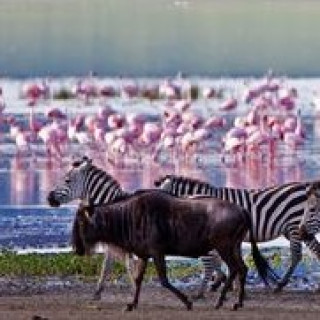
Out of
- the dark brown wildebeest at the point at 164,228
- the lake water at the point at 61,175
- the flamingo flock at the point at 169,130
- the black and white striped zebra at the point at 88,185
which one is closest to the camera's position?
the dark brown wildebeest at the point at 164,228

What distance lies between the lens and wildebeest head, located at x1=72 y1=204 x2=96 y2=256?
434 inches

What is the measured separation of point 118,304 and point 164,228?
41.6 inches

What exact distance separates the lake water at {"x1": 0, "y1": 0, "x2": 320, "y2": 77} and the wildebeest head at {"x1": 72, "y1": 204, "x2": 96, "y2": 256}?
3091 centimetres

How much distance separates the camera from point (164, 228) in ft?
35.9

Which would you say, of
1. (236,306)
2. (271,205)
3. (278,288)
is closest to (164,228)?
(236,306)

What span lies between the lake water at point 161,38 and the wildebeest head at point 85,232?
101 ft

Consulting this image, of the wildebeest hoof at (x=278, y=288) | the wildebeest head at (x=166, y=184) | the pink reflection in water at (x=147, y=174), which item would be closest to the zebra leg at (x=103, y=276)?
the wildebeest head at (x=166, y=184)

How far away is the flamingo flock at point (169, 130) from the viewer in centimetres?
2520

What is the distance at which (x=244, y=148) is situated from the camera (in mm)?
25000

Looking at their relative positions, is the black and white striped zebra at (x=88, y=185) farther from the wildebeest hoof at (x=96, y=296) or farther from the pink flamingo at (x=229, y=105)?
the pink flamingo at (x=229, y=105)

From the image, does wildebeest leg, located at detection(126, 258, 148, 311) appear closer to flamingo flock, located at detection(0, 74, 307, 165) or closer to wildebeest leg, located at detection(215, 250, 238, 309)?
wildebeest leg, located at detection(215, 250, 238, 309)

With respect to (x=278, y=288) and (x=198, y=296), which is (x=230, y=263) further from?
(x=278, y=288)

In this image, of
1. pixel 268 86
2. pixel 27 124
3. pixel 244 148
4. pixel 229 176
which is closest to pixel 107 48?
pixel 268 86

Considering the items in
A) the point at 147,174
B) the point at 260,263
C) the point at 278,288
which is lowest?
the point at 147,174
